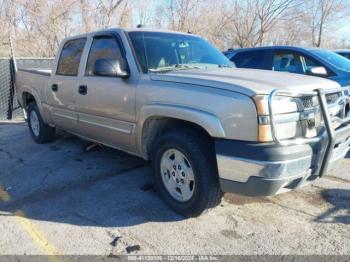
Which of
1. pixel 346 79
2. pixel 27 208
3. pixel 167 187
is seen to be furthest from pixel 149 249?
pixel 346 79

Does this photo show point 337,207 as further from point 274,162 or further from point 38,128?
point 38,128

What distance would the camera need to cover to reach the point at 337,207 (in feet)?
13.1

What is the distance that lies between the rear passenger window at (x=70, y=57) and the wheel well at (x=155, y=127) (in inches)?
69.6

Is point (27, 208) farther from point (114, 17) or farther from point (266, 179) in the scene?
point (114, 17)

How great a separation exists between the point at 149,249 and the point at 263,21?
2424cm

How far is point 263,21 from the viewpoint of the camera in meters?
25.1

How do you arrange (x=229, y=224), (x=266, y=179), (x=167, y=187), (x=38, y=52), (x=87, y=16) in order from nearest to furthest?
(x=266, y=179), (x=229, y=224), (x=167, y=187), (x=38, y=52), (x=87, y=16)

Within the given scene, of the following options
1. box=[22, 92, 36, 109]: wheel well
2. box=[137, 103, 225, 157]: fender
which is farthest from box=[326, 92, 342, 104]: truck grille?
box=[22, 92, 36, 109]: wheel well

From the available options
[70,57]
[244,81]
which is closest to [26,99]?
[70,57]

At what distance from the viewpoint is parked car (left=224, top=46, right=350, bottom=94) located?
6859mm

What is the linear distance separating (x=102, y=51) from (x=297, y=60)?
4555 millimetres

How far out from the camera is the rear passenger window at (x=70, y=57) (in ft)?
17.5

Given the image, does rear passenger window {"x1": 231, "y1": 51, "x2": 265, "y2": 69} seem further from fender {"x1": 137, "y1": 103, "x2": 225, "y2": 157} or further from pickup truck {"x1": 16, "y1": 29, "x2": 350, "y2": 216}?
fender {"x1": 137, "y1": 103, "x2": 225, "y2": 157}

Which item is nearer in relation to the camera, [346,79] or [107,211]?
[107,211]
